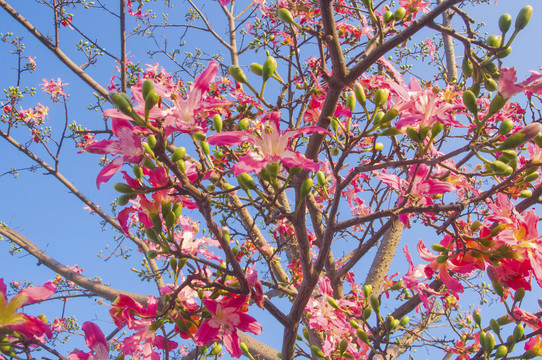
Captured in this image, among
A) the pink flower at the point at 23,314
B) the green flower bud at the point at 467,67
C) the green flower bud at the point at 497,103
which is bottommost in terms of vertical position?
the pink flower at the point at 23,314

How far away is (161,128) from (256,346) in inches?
105

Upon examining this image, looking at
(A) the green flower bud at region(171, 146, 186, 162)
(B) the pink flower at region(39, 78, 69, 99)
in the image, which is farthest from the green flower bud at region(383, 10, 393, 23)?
(B) the pink flower at region(39, 78, 69, 99)

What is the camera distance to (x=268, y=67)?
3.55 ft

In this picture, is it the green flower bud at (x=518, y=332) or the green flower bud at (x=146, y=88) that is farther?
the green flower bud at (x=518, y=332)

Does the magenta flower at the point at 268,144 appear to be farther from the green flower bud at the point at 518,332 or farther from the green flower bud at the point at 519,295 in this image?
the green flower bud at the point at 518,332

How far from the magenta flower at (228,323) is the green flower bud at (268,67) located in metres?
0.70

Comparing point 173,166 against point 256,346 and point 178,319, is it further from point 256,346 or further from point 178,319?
point 256,346

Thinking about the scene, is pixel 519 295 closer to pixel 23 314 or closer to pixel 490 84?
pixel 490 84

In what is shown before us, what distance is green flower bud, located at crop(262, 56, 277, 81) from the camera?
1.08 meters

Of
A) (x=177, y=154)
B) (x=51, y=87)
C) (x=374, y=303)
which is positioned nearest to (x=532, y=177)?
(x=374, y=303)

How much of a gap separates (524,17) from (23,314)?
1756 millimetres

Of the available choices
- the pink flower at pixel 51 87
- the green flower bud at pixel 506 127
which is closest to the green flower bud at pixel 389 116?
the green flower bud at pixel 506 127

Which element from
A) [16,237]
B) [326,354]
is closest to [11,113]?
[16,237]

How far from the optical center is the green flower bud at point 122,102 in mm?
747
